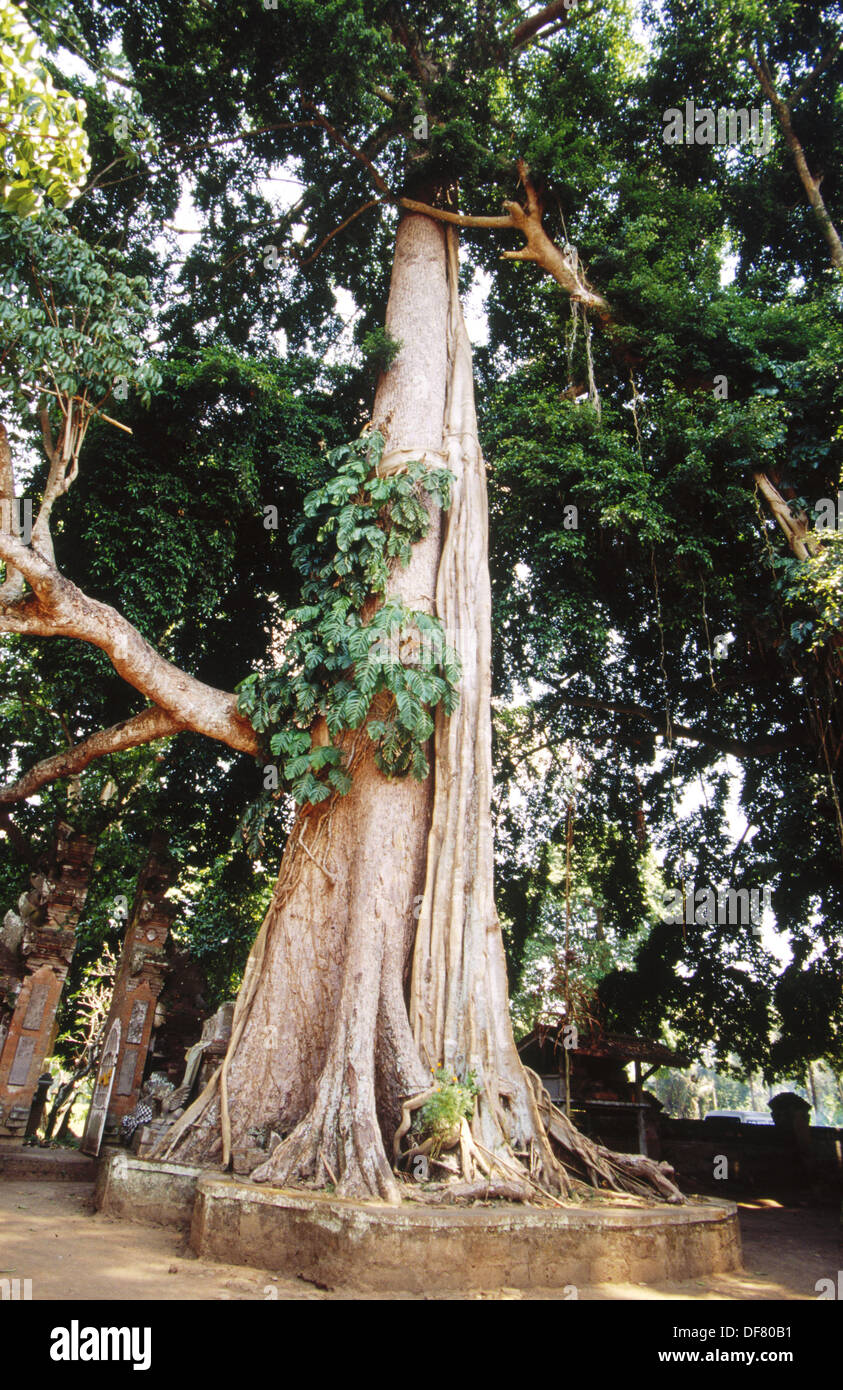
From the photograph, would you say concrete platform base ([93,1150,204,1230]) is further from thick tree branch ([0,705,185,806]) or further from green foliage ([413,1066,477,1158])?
thick tree branch ([0,705,185,806])

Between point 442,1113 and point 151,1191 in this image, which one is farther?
point 151,1191

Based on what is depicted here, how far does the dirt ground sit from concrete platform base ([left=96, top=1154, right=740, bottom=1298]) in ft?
0.18

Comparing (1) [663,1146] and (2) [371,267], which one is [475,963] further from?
(2) [371,267]

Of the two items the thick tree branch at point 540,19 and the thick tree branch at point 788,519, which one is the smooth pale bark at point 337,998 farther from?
the thick tree branch at point 540,19

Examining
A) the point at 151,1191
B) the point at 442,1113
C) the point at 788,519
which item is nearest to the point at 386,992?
the point at 442,1113

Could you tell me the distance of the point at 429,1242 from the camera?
2.96m

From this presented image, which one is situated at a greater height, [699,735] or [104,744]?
[699,735]

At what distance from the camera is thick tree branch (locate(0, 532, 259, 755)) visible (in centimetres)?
491

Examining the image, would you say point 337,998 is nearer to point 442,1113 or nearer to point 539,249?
point 442,1113

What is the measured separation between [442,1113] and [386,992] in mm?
712

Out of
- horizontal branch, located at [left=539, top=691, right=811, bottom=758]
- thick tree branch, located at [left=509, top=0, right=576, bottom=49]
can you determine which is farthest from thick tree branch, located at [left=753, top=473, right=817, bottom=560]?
thick tree branch, located at [left=509, top=0, right=576, bottom=49]

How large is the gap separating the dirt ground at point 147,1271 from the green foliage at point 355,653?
7.35 ft

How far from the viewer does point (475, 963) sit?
4441 mm

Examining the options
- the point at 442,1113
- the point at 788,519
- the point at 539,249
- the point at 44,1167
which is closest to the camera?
the point at 442,1113
